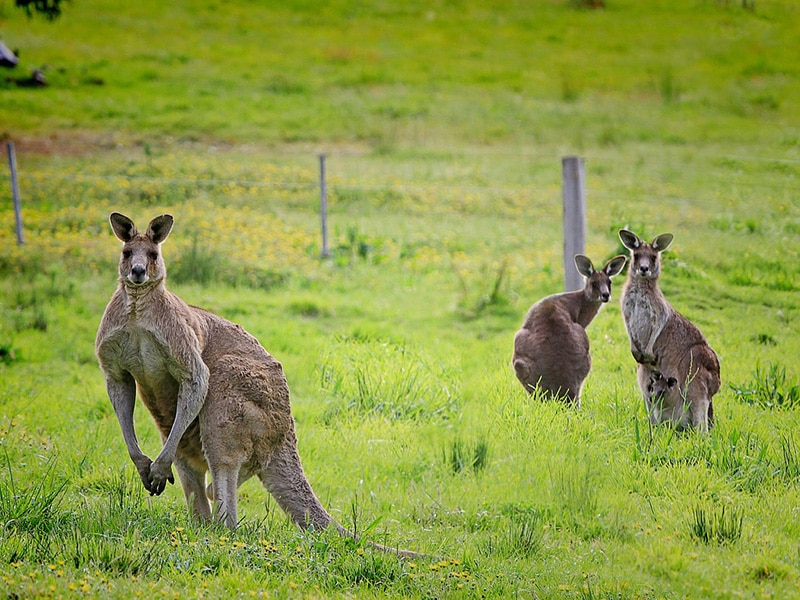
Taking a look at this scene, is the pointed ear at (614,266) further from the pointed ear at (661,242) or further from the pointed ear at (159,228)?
the pointed ear at (159,228)

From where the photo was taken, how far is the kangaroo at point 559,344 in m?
7.51

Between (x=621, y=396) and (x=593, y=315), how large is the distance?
779 mm

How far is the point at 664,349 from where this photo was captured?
283 inches

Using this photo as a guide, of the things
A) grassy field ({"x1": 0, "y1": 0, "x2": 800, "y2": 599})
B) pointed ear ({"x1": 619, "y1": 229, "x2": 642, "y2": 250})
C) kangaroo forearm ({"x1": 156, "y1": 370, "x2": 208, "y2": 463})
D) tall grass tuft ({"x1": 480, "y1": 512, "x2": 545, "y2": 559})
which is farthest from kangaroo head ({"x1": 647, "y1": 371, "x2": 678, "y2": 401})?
kangaroo forearm ({"x1": 156, "y1": 370, "x2": 208, "y2": 463})

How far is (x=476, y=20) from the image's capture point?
98.1 feet

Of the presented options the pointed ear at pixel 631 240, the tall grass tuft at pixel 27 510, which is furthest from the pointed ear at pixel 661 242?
the tall grass tuft at pixel 27 510

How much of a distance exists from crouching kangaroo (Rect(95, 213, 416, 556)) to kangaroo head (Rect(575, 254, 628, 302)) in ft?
10.2

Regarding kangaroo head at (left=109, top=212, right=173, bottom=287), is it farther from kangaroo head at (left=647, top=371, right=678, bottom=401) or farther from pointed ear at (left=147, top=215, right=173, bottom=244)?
kangaroo head at (left=647, top=371, right=678, bottom=401)

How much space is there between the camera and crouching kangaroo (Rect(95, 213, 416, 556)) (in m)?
5.32

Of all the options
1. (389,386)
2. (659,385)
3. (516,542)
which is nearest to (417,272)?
(389,386)

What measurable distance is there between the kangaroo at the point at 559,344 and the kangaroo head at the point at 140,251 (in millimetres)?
3244

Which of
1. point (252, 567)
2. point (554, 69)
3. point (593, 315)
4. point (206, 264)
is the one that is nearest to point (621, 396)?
point (593, 315)

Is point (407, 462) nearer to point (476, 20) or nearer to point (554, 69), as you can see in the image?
point (554, 69)

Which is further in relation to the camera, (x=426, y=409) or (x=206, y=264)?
(x=206, y=264)
